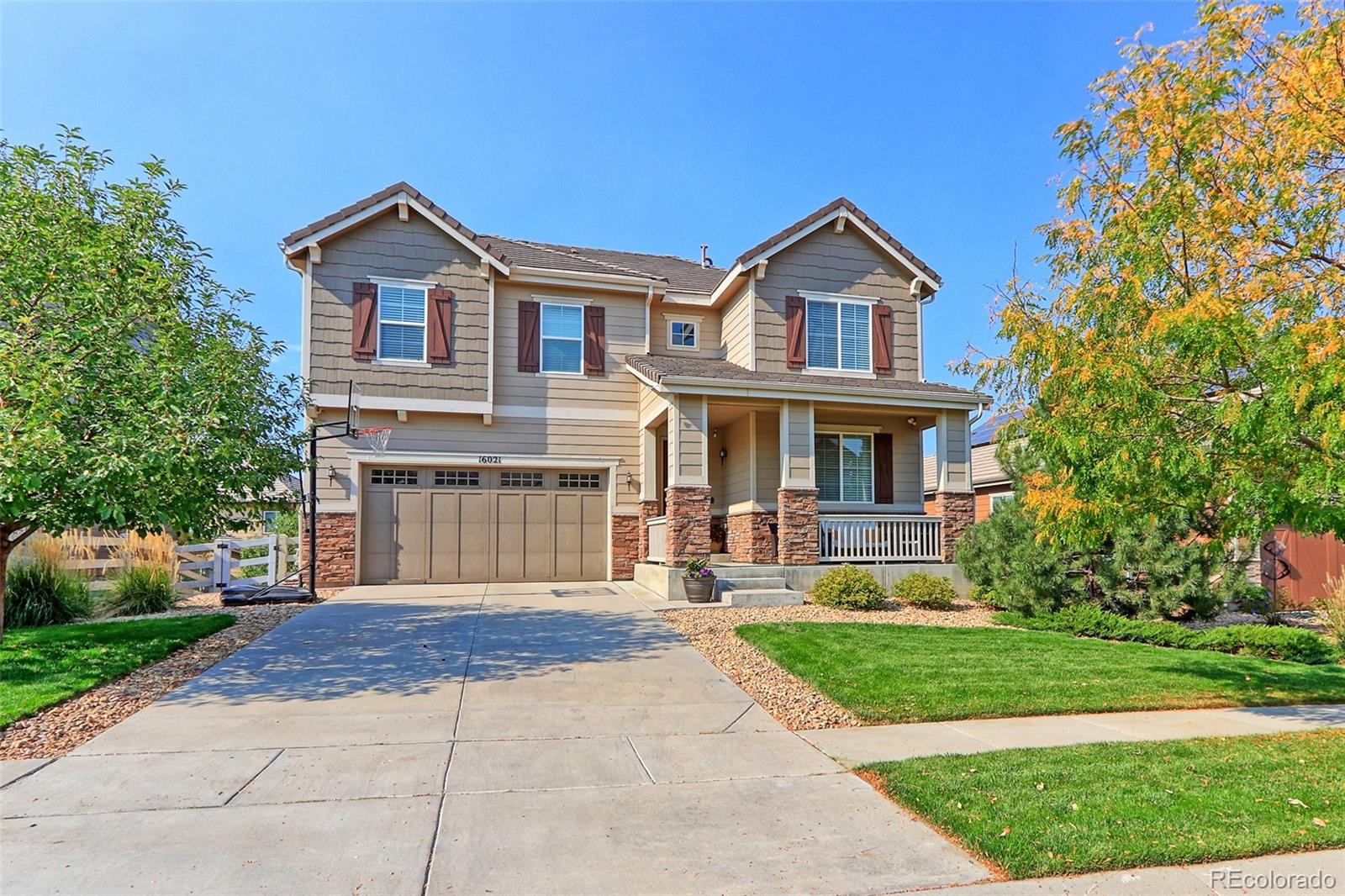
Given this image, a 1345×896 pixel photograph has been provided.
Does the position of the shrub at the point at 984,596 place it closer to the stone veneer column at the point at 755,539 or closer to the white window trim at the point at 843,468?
the stone veneer column at the point at 755,539

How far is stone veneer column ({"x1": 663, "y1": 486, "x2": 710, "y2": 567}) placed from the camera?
1296 centimetres

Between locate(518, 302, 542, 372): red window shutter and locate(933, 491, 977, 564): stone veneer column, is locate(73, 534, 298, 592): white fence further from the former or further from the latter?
locate(933, 491, 977, 564): stone veneer column

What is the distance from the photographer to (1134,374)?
216 inches

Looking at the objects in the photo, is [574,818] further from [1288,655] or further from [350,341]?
[350,341]

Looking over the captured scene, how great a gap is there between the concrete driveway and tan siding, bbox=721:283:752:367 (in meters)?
9.24

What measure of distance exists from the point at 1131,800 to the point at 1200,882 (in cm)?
82

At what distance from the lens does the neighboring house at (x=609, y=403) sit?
1395 cm

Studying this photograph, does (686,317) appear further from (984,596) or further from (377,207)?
(984,596)

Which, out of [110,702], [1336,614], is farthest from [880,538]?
[110,702]

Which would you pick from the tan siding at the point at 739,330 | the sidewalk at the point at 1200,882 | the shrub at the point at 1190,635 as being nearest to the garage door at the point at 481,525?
the tan siding at the point at 739,330

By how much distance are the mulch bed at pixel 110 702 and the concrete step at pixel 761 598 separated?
648 cm

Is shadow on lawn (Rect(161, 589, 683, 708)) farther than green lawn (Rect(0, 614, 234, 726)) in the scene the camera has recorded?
Yes

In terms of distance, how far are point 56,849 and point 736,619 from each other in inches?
309

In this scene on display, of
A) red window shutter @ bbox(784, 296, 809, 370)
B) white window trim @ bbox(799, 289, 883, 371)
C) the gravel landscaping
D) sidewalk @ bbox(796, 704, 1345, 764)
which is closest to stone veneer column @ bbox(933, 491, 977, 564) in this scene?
the gravel landscaping
